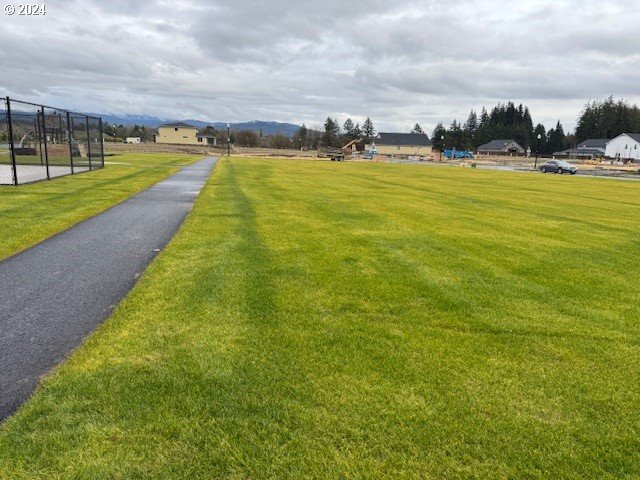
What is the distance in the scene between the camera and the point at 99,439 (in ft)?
9.33

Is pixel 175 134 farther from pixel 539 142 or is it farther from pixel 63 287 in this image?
pixel 63 287

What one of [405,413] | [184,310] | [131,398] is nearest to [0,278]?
[184,310]

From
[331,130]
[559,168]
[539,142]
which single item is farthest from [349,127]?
[559,168]

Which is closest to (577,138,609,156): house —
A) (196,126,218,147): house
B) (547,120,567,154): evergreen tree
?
(547,120,567,154): evergreen tree

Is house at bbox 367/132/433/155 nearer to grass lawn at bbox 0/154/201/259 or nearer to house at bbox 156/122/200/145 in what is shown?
house at bbox 156/122/200/145

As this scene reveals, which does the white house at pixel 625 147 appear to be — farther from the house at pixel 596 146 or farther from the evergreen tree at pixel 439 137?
the evergreen tree at pixel 439 137

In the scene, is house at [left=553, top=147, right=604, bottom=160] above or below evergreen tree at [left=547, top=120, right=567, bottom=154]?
below

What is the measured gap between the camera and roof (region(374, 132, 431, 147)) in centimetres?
11869

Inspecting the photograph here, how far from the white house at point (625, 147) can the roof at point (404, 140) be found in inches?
1656

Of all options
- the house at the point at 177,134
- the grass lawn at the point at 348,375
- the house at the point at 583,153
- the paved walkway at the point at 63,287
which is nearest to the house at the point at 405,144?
the house at the point at 583,153

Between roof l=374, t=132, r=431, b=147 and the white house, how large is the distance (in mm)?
42068

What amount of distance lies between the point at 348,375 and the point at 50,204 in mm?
10800

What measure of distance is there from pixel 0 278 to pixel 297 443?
16.5ft

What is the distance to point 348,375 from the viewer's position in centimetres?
367
